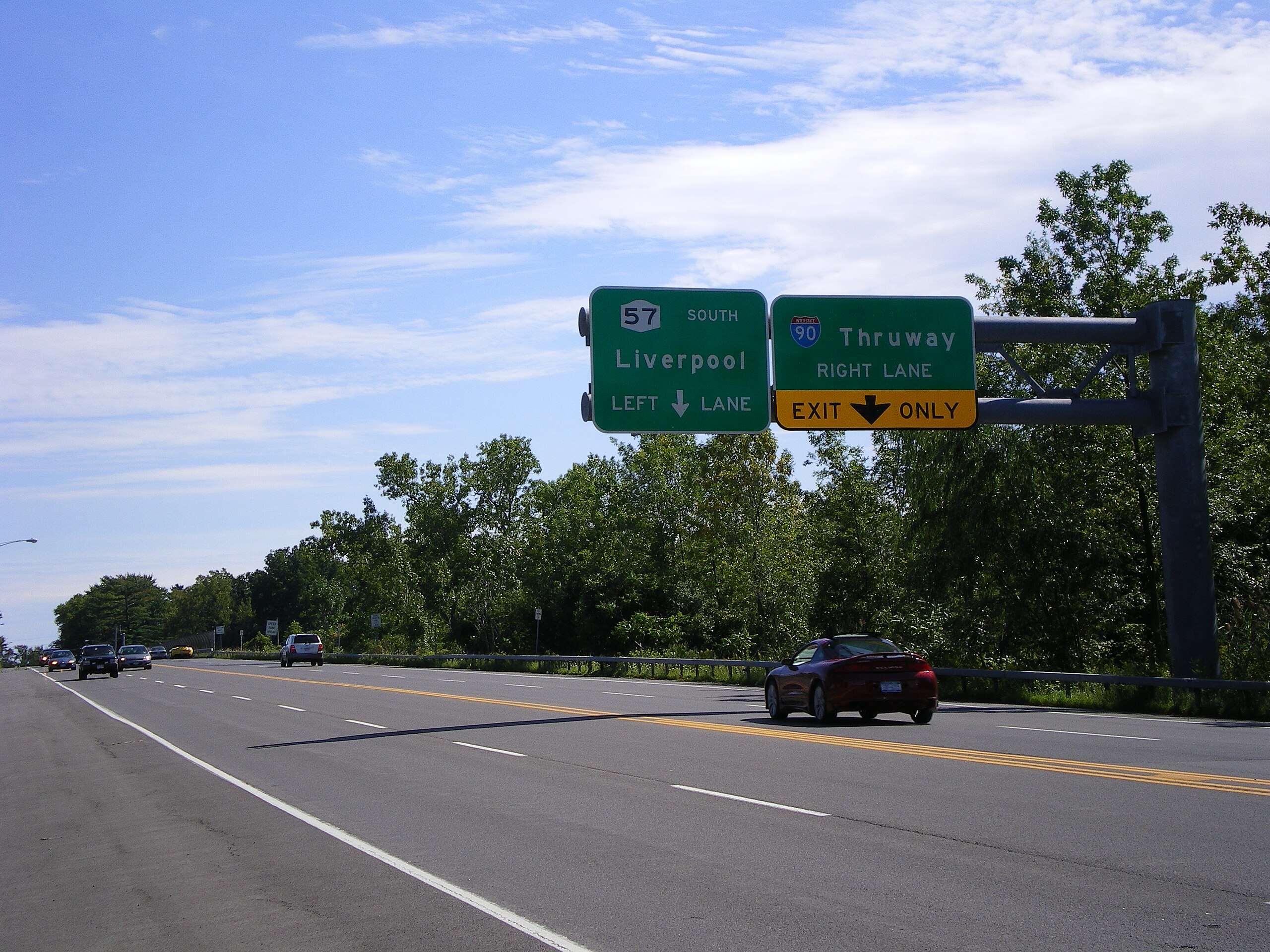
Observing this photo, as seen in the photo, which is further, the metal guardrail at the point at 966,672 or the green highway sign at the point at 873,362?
the green highway sign at the point at 873,362

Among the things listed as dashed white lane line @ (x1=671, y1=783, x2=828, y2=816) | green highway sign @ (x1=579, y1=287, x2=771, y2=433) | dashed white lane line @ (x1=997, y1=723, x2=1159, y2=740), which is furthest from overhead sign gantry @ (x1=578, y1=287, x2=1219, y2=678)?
dashed white lane line @ (x1=671, y1=783, x2=828, y2=816)

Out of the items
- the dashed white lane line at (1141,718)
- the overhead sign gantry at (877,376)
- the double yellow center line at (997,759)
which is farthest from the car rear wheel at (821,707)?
the overhead sign gantry at (877,376)

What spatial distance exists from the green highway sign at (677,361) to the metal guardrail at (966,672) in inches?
197

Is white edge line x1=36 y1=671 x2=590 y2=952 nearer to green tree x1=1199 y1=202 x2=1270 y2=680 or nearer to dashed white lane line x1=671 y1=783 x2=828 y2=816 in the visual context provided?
dashed white lane line x1=671 y1=783 x2=828 y2=816

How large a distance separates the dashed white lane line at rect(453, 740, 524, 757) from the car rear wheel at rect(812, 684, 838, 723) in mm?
5292

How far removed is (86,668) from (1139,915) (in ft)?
185

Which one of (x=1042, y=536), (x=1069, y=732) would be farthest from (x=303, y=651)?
(x=1069, y=732)

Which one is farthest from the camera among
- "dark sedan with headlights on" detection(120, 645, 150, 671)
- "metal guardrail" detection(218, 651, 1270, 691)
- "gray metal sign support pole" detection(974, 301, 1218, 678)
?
"dark sedan with headlights on" detection(120, 645, 150, 671)

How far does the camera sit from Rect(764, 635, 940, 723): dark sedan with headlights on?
1886cm

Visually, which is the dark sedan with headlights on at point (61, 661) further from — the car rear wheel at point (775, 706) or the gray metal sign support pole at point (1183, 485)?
the gray metal sign support pole at point (1183, 485)

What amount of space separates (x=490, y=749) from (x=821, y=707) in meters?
5.53

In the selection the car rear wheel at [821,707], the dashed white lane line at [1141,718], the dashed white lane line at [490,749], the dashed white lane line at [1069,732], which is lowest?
the dashed white lane line at [490,749]

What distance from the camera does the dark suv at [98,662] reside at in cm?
5525

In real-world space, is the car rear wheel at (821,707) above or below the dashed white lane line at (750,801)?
above
